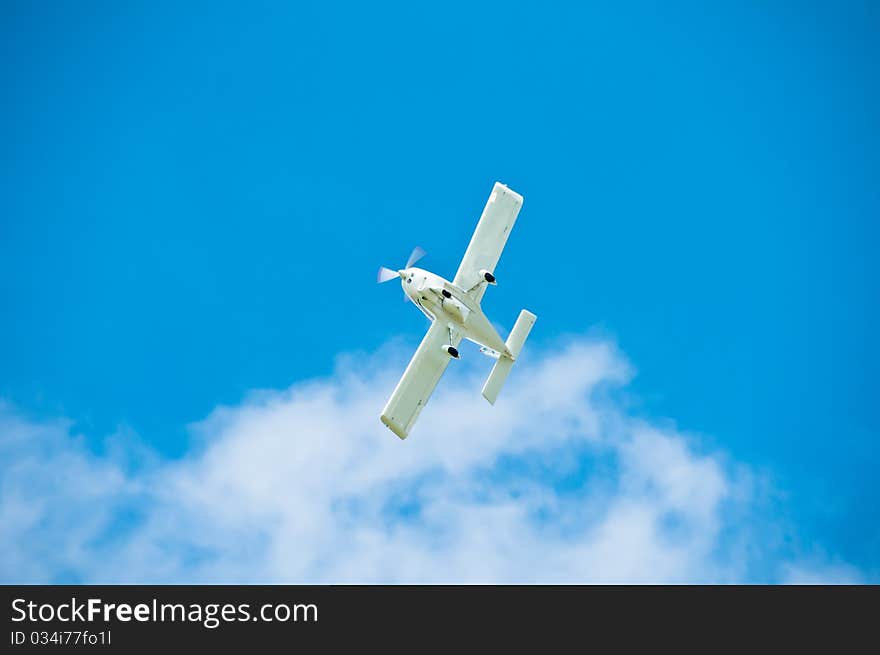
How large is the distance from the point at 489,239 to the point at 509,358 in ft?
20.4

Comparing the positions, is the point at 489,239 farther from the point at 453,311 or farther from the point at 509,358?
the point at 509,358


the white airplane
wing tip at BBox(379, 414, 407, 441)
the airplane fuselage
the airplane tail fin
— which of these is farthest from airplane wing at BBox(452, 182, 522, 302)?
wing tip at BBox(379, 414, 407, 441)

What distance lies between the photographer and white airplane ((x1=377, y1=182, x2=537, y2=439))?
38.1m

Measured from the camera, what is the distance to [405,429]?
38.9 m

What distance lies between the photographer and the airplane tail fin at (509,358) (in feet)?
Answer: 134

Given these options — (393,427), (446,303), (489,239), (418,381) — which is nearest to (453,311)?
(446,303)

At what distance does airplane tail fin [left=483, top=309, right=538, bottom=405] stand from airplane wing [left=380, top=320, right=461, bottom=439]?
114 inches

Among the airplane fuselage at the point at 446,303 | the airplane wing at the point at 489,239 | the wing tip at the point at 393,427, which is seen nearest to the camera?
the airplane fuselage at the point at 446,303

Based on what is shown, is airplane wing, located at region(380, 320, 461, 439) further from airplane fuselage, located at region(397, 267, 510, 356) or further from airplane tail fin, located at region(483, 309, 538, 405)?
airplane tail fin, located at region(483, 309, 538, 405)

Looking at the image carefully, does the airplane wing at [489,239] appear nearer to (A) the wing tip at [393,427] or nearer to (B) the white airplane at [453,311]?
(B) the white airplane at [453,311]

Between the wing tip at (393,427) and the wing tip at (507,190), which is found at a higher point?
the wing tip at (507,190)

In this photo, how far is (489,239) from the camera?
3988cm

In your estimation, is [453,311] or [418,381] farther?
[418,381]

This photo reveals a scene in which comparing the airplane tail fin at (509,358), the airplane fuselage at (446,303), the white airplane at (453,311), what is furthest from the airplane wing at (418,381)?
the airplane tail fin at (509,358)
